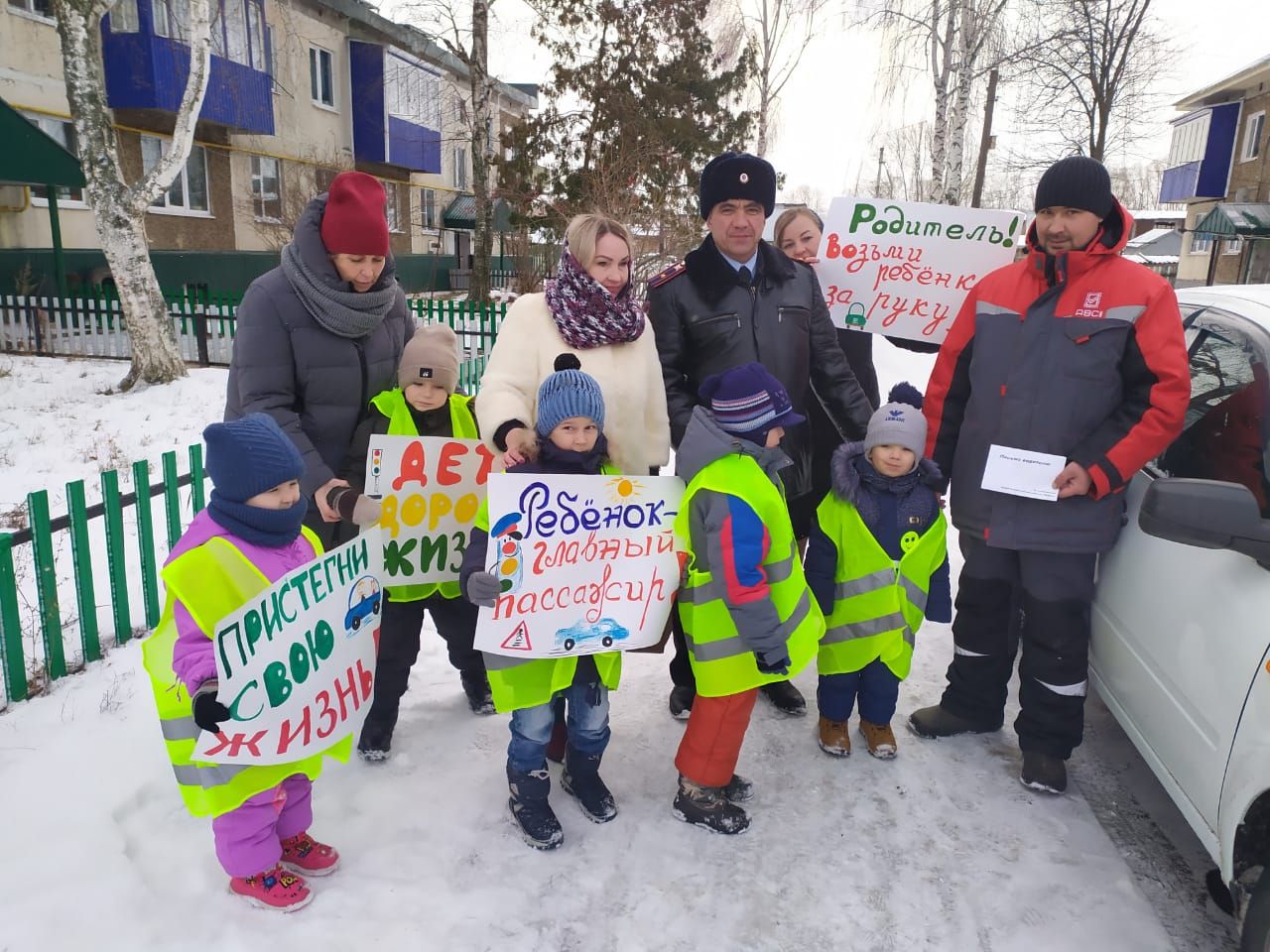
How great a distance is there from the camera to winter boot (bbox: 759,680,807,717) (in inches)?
154

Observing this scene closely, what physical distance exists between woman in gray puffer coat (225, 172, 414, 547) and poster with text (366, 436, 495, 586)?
0.69 ft

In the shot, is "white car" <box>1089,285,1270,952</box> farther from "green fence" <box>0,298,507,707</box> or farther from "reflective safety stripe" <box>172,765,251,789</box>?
"green fence" <box>0,298,507,707</box>

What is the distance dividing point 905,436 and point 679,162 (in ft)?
62.1

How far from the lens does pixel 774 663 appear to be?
2.82m

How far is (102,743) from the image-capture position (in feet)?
11.1

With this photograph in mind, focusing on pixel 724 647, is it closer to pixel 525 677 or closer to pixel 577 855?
pixel 525 677

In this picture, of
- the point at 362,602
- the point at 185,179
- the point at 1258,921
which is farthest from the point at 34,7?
the point at 1258,921

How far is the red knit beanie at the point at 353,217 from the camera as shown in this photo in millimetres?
2971

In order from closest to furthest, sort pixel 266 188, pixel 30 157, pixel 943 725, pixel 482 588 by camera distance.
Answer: pixel 482 588 < pixel 943 725 < pixel 30 157 < pixel 266 188

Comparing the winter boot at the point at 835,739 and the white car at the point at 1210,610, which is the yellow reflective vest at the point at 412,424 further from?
the white car at the point at 1210,610

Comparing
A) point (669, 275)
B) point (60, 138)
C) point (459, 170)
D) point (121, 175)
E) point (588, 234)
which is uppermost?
point (459, 170)

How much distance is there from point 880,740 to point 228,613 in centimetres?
260

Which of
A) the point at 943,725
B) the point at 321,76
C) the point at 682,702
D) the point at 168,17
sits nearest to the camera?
the point at 943,725

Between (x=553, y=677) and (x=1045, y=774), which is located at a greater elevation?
(x=553, y=677)
